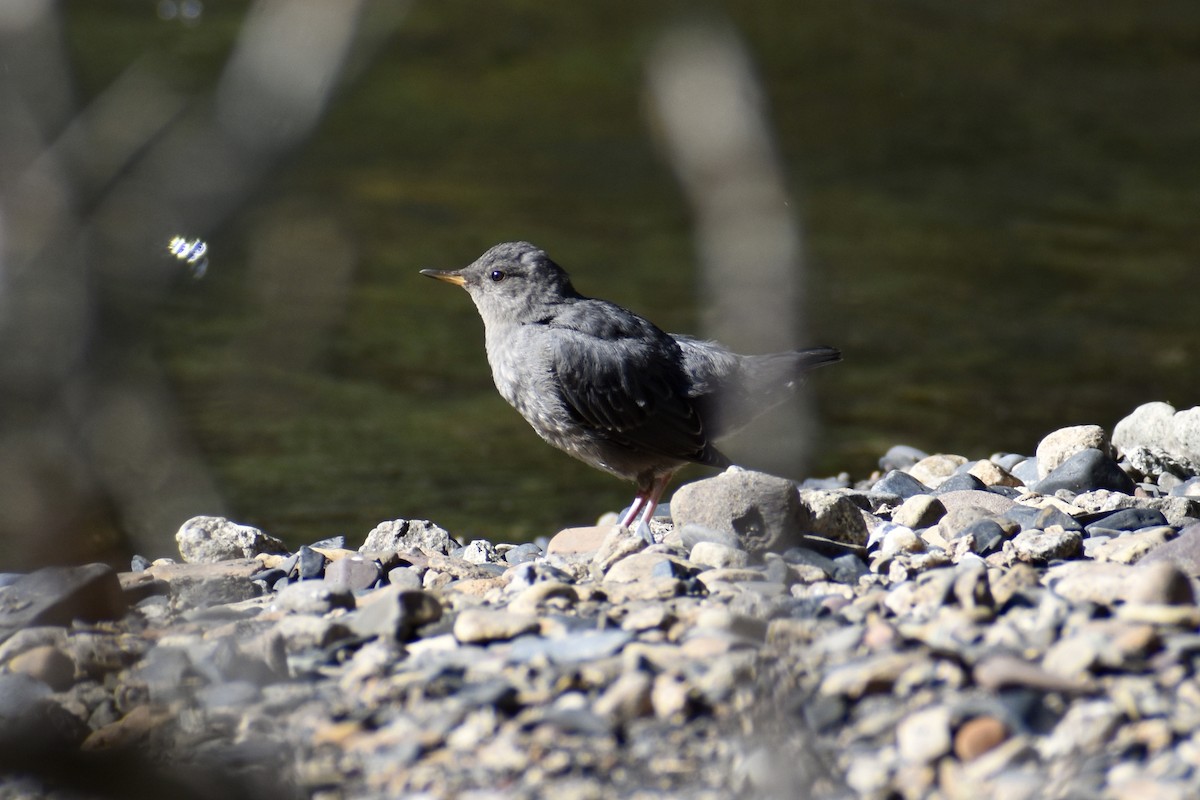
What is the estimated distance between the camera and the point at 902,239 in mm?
12484

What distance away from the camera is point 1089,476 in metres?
4.62

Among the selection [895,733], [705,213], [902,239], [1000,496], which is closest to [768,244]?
[705,213]

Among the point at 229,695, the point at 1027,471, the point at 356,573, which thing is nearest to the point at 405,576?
the point at 356,573

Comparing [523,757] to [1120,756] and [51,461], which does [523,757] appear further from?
[51,461]

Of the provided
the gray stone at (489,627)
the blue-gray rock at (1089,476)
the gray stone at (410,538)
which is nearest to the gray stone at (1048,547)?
the blue-gray rock at (1089,476)

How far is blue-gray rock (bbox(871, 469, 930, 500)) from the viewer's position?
15.9ft

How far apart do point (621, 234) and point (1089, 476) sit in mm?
8339

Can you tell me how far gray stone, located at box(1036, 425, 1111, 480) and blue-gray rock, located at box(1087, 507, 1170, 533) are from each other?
0.77 meters

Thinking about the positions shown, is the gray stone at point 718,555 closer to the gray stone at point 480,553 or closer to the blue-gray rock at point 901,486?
the gray stone at point 480,553

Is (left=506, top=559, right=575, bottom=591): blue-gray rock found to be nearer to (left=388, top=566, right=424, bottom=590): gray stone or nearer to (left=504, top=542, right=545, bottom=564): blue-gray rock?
(left=388, top=566, right=424, bottom=590): gray stone

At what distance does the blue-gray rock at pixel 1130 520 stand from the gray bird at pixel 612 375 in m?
1.64

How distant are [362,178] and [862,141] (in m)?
5.73

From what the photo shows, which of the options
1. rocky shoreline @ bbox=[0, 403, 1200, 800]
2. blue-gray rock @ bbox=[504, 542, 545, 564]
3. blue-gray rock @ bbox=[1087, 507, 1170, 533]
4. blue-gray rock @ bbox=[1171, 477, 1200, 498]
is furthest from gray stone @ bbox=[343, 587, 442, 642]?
blue-gray rock @ bbox=[1171, 477, 1200, 498]

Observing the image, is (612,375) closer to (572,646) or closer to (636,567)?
(636,567)
